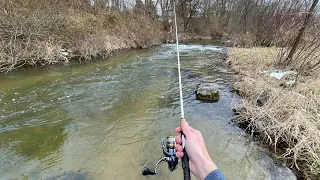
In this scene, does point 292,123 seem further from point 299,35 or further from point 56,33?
point 56,33

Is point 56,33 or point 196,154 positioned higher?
point 56,33

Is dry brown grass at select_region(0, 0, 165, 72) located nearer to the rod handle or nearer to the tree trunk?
the rod handle

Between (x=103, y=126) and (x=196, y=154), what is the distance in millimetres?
3404

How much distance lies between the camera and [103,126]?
179 inches

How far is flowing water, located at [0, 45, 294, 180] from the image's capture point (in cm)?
337

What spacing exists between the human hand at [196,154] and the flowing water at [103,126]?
6.00 feet

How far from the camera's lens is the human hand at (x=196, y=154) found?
142 centimetres

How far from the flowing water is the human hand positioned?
1.83 m

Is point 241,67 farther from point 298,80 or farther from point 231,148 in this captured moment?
point 231,148

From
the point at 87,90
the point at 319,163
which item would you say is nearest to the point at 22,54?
the point at 87,90

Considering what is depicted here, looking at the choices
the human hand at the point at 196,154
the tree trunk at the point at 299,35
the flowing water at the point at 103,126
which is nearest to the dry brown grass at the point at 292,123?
the flowing water at the point at 103,126

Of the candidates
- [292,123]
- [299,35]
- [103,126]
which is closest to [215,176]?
[292,123]

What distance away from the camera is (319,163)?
3.26 m

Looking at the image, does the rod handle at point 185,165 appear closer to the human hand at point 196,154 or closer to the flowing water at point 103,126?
the human hand at point 196,154
